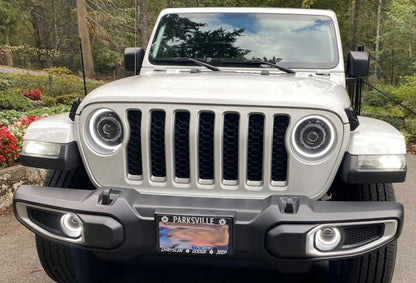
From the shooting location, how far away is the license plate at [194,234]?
213 centimetres

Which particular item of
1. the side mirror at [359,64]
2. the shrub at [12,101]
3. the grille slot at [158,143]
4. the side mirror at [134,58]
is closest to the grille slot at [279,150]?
the grille slot at [158,143]

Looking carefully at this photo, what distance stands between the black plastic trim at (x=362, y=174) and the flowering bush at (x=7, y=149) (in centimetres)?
368

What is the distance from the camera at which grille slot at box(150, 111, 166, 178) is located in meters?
2.32

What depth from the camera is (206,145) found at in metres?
2.32

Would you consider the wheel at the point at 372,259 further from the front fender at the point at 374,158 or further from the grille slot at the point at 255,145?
the grille slot at the point at 255,145

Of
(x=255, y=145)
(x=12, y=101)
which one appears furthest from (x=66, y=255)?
(x=12, y=101)

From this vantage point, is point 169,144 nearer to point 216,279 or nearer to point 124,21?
point 216,279

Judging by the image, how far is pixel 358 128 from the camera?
2482 millimetres

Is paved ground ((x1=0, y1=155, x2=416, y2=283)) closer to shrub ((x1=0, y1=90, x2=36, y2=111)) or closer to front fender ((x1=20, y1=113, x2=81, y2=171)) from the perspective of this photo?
front fender ((x1=20, y1=113, x2=81, y2=171))

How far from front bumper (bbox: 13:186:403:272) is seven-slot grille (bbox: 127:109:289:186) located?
0.49ft

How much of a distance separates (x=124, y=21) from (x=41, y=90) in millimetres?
11476

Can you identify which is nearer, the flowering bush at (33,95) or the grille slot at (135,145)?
the grille slot at (135,145)

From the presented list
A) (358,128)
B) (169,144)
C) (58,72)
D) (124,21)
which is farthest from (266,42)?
(124,21)

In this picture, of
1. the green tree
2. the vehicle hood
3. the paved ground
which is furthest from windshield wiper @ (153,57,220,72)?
the green tree
